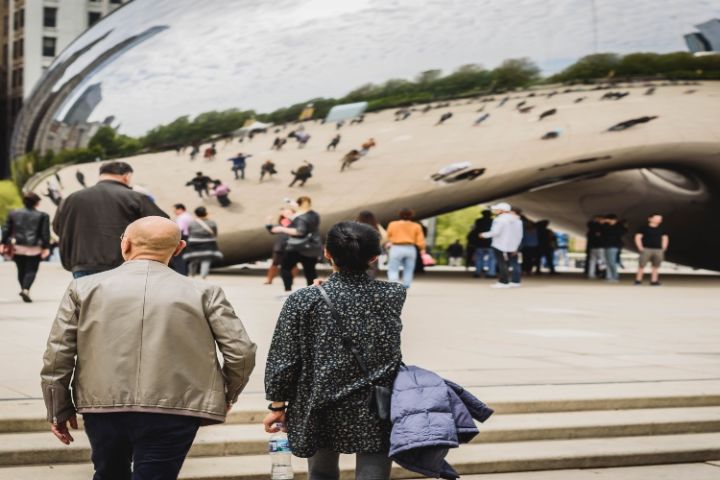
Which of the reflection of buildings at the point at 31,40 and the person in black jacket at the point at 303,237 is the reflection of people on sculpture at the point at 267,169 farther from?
the reflection of buildings at the point at 31,40

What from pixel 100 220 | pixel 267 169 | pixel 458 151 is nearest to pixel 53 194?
pixel 267 169

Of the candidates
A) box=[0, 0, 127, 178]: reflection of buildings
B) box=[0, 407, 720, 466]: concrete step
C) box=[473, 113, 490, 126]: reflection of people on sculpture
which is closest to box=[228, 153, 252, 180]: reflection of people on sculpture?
box=[473, 113, 490, 126]: reflection of people on sculpture

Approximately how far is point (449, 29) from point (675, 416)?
13317 mm

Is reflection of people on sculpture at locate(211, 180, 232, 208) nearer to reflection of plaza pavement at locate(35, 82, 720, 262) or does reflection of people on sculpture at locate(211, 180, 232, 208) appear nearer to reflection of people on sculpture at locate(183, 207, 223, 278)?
reflection of plaza pavement at locate(35, 82, 720, 262)

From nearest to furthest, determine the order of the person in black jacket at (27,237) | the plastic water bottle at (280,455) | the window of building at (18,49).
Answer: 1. the plastic water bottle at (280,455)
2. the person in black jacket at (27,237)
3. the window of building at (18,49)

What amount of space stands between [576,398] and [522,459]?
985 mm

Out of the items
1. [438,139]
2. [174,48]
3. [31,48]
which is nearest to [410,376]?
[438,139]

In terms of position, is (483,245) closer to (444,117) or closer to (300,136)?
(444,117)

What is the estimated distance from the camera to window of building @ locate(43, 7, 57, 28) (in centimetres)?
8519

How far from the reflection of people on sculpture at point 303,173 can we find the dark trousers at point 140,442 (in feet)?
53.5

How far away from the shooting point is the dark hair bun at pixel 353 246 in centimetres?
407

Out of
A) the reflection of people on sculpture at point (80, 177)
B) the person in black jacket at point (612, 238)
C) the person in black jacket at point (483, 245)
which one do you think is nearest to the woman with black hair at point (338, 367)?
the person in black jacket at point (612, 238)

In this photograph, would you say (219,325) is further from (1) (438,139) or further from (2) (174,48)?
(2) (174,48)

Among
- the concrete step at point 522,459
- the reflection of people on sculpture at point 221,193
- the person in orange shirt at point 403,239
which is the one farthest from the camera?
the reflection of people on sculpture at point 221,193
